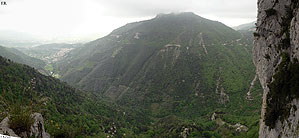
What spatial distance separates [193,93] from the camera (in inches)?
5197

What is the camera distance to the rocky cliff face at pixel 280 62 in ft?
43.4

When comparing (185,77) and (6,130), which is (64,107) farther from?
(185,77)

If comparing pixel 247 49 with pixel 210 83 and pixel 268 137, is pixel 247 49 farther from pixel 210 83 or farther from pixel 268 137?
pixel 268 137

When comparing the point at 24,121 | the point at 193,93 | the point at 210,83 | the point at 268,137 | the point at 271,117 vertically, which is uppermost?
the point at 24,121

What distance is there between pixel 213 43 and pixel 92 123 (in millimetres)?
139625

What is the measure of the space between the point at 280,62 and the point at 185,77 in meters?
131

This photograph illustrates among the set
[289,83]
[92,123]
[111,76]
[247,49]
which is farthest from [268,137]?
[111,76]

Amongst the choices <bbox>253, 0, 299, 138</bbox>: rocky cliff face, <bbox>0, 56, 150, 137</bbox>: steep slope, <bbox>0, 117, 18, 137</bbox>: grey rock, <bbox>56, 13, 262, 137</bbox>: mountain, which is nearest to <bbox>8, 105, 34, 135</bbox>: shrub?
<bbox>0, 117, 18, 137</bbox>: grey rock

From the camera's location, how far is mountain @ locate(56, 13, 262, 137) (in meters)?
109

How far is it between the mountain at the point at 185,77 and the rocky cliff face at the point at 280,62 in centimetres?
5892

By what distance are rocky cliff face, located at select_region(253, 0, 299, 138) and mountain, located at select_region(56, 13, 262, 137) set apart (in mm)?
58920

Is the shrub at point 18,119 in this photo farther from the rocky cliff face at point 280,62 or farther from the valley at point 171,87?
the valley at point 171,87

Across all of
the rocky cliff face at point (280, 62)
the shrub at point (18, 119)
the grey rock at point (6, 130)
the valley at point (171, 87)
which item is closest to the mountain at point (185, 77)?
the valley at point (171, 87)

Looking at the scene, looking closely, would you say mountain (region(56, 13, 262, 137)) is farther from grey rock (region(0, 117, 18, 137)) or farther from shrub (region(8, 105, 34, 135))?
grey rock (region(0, 117, 18, 137))
